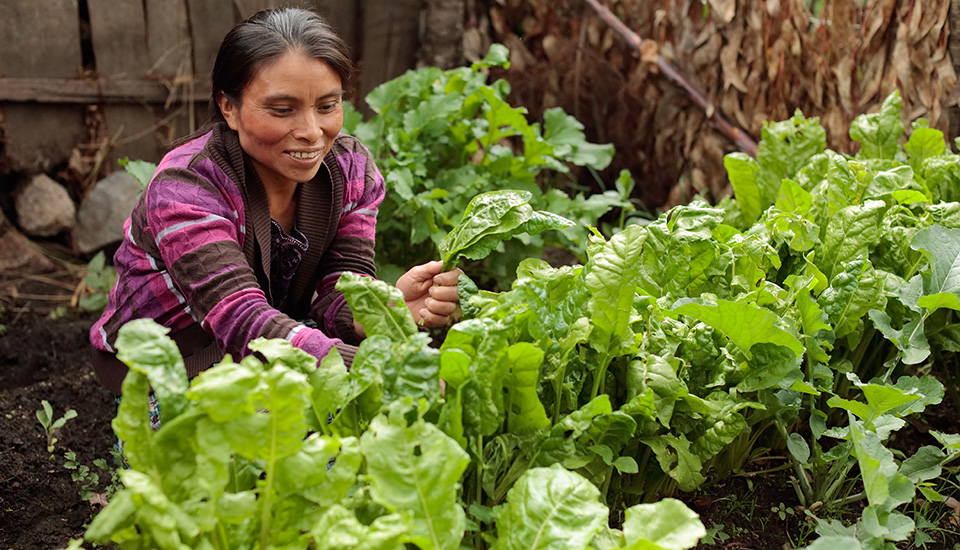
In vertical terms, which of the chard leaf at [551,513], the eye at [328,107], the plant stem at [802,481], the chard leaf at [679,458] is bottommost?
the plant stem at [802,481]

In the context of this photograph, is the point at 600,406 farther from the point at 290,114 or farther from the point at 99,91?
the point at 99,91

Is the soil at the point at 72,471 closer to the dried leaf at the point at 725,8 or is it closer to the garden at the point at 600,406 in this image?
the garden at the point at 600,406

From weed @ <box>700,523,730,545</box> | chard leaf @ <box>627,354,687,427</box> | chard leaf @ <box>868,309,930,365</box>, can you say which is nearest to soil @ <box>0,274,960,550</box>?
weed @ <box>700,523,730,545</box>

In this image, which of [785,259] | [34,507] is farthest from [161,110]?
[785,259]

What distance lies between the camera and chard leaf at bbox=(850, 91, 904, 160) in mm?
2641

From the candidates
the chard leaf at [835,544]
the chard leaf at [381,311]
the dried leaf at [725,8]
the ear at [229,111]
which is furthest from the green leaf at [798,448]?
the dried leaf at [725,8]

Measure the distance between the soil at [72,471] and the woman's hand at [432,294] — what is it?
683 mm

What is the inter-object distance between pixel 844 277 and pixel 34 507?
2016 mm

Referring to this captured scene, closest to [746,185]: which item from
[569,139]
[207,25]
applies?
[569,139]

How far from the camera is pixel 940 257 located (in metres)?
1.91

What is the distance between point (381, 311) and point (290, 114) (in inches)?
26.9

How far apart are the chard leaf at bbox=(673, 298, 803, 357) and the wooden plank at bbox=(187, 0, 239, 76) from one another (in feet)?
10.2

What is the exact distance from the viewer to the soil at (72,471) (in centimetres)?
189

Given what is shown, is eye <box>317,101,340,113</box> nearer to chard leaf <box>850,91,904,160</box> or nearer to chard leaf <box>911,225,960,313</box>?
chard leaf <box>911,225,960,313</box>
